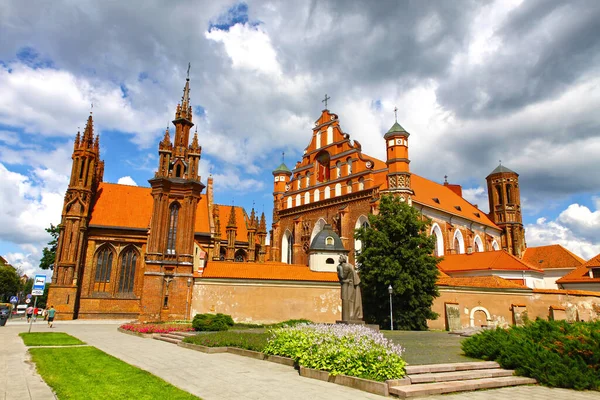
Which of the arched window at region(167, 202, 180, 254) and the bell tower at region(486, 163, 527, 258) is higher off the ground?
the bell tower at region(486, 163, 527, 258)

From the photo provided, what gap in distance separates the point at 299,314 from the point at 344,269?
12894 millimetres

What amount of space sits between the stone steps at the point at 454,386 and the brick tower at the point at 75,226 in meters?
35.4

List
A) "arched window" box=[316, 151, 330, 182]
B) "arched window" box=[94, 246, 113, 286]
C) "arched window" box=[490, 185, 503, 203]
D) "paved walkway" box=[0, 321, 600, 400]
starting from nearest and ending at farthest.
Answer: "paved walkway" box=[0, 321, 600, 400], "arched window" box=[94, 246, 113, 286], "arched window" box=[316, 151, 330, 182], "arched window" box=[490, 185, 503, 203]

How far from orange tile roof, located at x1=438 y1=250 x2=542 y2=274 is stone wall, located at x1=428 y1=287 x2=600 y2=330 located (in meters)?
5.63

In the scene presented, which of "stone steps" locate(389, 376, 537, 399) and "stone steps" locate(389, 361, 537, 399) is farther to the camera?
"stone steps" locate(389, 361, 537, 399)

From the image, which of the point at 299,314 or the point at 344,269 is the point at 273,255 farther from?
the point at 344,269

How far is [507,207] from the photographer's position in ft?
190

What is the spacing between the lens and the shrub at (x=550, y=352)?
9859mm

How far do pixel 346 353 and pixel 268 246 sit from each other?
37198 millimetres

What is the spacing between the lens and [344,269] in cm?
1811

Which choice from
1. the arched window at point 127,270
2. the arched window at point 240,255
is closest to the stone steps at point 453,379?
the arched window at point 127,270

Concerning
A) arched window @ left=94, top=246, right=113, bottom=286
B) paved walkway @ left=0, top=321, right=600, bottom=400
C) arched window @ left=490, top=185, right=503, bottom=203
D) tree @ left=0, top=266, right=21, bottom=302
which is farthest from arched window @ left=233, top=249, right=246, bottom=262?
tree @ left=0, top=266, right=21, bottom=302

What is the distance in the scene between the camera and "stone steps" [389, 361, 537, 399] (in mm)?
8812

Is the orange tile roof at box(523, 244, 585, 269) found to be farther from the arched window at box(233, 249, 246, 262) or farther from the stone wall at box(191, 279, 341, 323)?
the arched window at box(233, 249, 246, 262)
